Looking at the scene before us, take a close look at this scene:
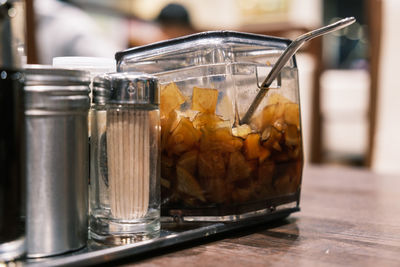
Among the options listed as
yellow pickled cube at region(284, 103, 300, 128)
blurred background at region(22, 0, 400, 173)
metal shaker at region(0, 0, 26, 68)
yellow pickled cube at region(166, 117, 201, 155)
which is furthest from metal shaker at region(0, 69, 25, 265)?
blurred background at region(22, 0, 400, 173)

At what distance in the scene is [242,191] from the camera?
515 mm

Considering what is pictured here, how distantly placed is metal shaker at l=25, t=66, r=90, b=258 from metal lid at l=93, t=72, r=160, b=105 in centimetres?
3

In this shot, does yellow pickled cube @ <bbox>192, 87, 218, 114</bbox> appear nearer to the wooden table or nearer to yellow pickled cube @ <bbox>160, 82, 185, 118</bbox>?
yellow pickled cube @ <bbox>160, 82, 185, 118</bbox>

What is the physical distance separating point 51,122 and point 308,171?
3.14 feet

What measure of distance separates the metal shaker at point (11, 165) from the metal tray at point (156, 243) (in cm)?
2

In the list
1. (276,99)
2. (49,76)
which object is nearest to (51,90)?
(49,76)

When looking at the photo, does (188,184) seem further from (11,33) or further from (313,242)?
(11,33)

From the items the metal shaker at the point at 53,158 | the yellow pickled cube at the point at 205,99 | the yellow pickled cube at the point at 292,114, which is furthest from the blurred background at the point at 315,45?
the metal shaker at the point at 53,158

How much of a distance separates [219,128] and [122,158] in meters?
0.12

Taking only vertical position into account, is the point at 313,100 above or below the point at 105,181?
above

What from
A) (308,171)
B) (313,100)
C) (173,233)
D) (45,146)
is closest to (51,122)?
(45,146)

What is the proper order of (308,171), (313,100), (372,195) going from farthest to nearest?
1. (313,100)
2. (308,171)
3. (372,195)

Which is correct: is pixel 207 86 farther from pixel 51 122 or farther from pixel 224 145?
pixel 51 122

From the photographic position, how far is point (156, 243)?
1.41 ft
